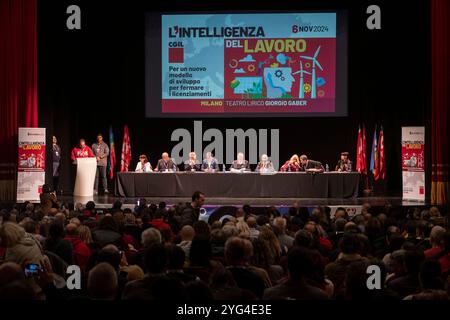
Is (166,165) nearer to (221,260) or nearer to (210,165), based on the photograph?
(210,165)

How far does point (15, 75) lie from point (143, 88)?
12.9 feet

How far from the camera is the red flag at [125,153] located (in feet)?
55.5

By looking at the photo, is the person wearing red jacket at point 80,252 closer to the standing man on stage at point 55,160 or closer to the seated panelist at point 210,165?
the seated panelist at point 210,165

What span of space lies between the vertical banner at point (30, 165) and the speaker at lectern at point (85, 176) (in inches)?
39.7

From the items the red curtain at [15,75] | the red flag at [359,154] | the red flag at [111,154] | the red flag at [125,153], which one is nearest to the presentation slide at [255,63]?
the red flag at [359,154]

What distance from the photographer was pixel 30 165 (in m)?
14.5

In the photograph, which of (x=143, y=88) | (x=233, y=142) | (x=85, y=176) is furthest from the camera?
(x=143, y=88)

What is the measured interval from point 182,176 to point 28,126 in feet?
10.6

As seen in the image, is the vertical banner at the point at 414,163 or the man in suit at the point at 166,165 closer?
the vertical banner at the point at 414,163

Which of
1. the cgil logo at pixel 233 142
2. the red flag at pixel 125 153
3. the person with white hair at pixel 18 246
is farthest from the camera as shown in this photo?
the cgil logo at pixel 233 142

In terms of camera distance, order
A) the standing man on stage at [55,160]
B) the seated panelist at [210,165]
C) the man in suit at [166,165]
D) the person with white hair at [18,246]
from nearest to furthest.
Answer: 1. the person with white hair at [18,246]
2. the seated panelist at [210,165]
3. the man in suit at [166,165]
4. the standing man on stage at [55,160]

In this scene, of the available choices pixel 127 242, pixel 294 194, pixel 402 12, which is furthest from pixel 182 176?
pixel 127 242

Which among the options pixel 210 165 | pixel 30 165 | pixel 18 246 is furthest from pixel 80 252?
pixel 210 165
